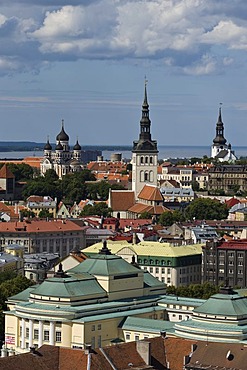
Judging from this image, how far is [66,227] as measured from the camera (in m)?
119

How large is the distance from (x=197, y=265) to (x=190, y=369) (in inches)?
1815

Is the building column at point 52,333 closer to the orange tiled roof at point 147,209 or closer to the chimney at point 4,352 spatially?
the chimney at point 4,352

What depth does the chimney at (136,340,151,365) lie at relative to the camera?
51375 mm

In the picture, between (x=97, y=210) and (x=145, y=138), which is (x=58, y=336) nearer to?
(x=97, y=210)

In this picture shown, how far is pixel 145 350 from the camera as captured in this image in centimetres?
5147

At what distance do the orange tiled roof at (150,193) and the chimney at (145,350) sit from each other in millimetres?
97971

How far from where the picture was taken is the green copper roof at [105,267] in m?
69.0

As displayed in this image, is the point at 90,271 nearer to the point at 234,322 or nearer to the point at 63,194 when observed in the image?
the point at 234,322

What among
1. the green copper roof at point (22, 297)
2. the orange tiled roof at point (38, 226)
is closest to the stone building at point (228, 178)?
the orange tiled roof at point (38, 226)

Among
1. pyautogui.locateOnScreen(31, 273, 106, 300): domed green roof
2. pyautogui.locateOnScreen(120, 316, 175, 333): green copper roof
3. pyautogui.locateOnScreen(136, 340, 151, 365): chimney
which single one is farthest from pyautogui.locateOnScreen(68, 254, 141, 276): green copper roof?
pyautogui.locateOnScreen(136, 340, 151, 365): chimney

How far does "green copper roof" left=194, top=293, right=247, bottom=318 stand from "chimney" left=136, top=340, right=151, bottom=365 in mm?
10517

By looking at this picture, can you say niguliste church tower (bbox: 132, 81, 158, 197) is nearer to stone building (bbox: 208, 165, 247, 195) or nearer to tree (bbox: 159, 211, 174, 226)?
tree (bbox: 159, 211, 174, 226)

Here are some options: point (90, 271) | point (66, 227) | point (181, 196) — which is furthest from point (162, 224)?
point (90, 271)

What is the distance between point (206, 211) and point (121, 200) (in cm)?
1116
